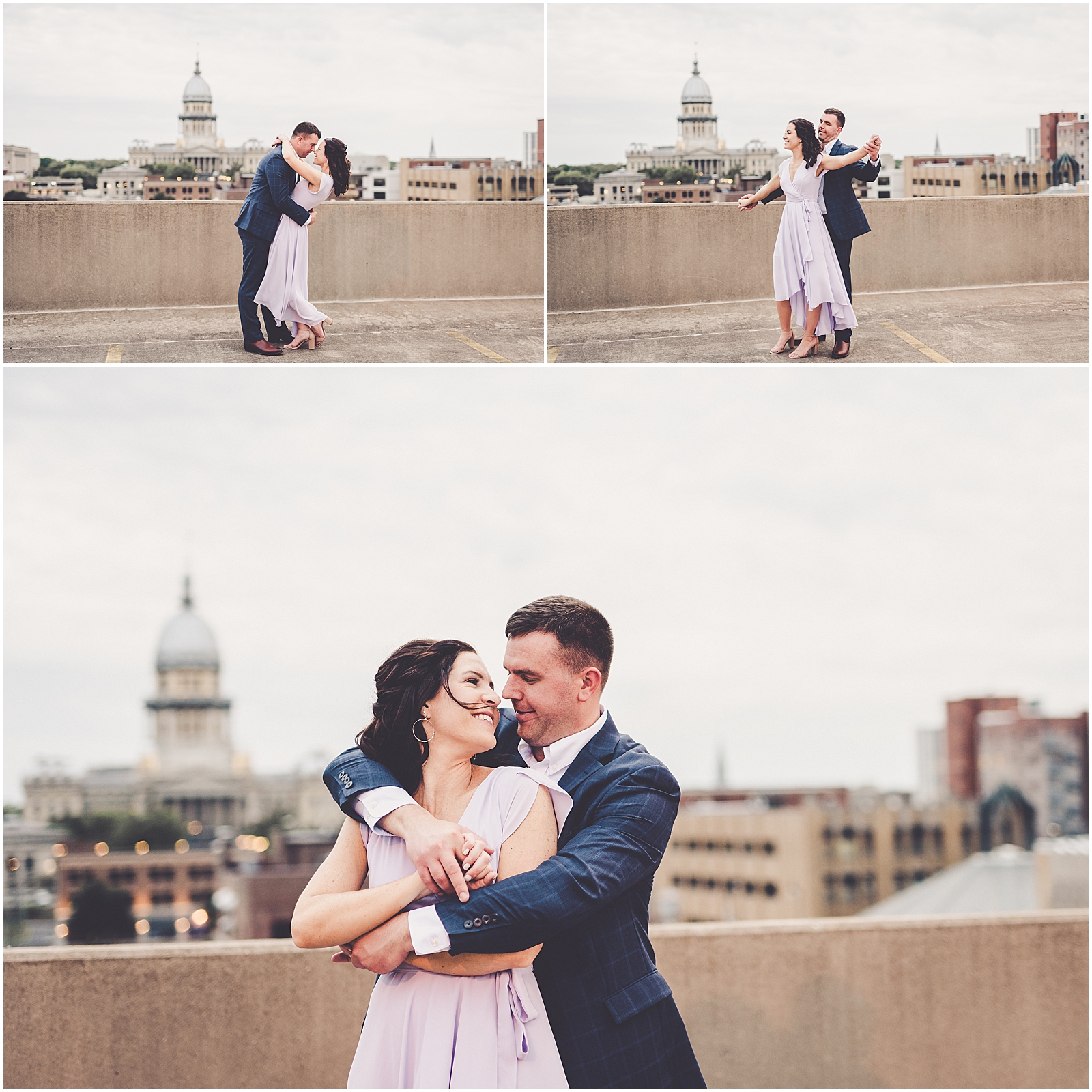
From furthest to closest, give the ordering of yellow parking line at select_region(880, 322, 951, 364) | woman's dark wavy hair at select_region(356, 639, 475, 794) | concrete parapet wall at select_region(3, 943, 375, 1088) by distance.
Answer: yellow parking line at select_region(880, 322, 951, 364) → concrete parapet wall at select_region(3, 943, 375, 1088) → woman's dark wavy hair at select_region(356, 639, 475, 794)

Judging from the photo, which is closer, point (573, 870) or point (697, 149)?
point (573, 870)

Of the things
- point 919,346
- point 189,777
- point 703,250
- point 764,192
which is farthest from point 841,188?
point 189,777

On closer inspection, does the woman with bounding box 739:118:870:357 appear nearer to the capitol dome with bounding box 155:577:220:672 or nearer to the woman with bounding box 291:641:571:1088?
the woman with bounding box 291:641:571:1088

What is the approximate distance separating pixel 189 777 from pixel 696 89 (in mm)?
119987


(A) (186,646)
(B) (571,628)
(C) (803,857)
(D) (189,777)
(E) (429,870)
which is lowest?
(C) (803,857)

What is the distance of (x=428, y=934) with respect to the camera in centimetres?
275

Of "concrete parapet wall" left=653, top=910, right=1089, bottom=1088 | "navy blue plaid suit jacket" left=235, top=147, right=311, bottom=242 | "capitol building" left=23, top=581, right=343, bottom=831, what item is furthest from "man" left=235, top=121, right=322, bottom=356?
"capitol building" left=23, top=581, right=343, bottom=831

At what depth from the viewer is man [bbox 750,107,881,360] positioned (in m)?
7.08

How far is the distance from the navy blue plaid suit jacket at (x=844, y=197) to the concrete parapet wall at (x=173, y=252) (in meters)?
3.69

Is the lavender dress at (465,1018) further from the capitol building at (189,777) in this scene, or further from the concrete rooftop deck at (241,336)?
the capitol building at (189,777)

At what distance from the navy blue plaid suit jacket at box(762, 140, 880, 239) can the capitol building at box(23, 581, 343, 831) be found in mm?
102528

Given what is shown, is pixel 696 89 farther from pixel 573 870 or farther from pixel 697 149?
pixel 573 870

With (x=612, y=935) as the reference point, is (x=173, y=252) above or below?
above

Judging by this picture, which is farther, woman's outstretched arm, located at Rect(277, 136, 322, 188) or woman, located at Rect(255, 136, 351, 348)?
woman, located at Rect(255, 136, 351, 348)
